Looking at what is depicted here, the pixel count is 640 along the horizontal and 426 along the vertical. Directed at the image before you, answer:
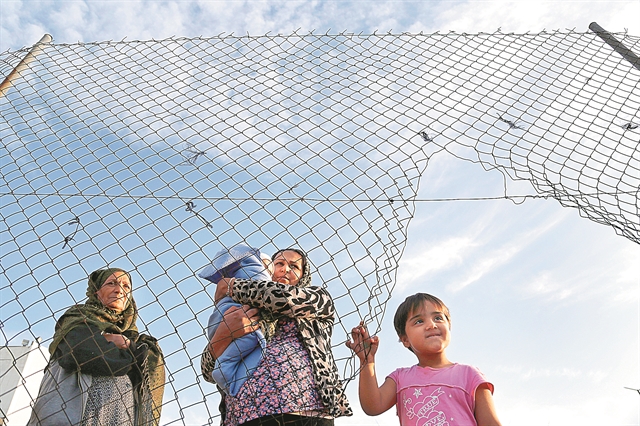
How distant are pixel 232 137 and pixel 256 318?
3.04ft

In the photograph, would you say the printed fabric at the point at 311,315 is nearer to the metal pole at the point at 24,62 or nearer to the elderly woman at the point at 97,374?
the elderly woman at the point at 97,374

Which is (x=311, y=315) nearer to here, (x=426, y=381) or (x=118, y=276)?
(x=426, y=381)

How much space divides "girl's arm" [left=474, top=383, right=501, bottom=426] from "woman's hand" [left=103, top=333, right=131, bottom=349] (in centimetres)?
130

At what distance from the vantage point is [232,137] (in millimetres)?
2459

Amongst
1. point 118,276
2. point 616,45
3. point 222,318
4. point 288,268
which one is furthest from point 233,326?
point 616,45

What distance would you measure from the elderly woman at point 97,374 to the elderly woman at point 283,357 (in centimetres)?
34

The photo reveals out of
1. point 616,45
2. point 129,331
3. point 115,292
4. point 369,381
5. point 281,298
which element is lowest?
point 129,331

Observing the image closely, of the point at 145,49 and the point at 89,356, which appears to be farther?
the point at 145,49

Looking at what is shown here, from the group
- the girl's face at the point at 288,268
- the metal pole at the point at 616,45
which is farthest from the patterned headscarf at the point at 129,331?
the metal pole at the point at 616,45

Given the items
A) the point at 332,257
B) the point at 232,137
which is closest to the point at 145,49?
the point at 232,137

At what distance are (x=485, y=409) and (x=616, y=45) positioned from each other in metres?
2.06

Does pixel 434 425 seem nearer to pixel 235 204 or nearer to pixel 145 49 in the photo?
pixel 235 204

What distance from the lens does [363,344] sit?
192cm

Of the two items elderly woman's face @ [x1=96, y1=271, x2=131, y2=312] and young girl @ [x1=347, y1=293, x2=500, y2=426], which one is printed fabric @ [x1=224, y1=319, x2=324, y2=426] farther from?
elderly woman's face @ [x1=96, y1=271, x2=131, y2=312]
